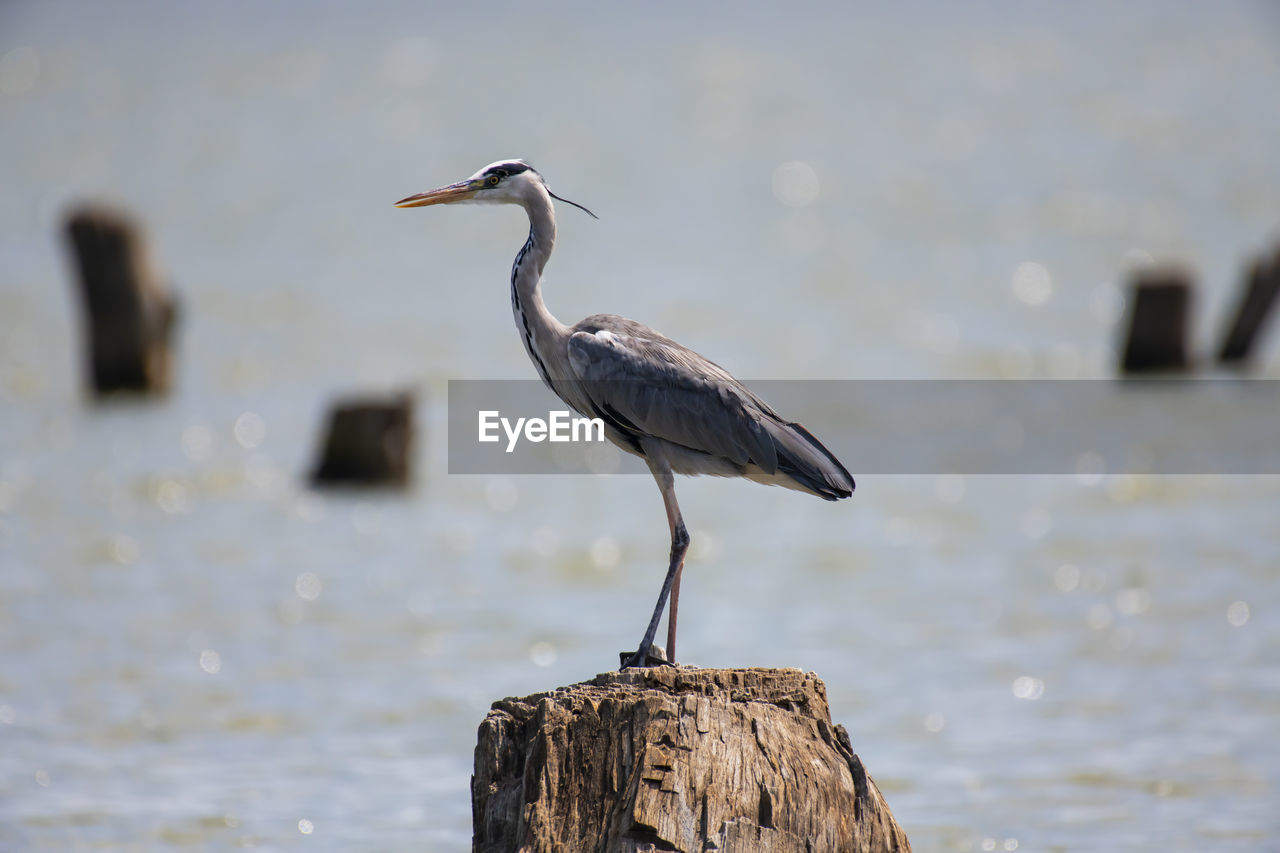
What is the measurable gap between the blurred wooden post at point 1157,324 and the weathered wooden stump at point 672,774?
718 inches

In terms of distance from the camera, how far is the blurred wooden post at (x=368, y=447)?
17.9m

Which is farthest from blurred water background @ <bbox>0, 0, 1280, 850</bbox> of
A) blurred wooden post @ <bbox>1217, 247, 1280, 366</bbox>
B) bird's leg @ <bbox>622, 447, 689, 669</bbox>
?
bird's leg @ <bbox>622, 447, 689, 669</bbox>

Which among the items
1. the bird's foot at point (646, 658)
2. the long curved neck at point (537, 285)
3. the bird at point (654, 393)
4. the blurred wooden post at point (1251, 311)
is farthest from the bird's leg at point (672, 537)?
the blurred wooden post at point (1251, 311)

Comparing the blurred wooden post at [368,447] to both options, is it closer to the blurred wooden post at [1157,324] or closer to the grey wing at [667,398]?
the blurred wooden post at [1157,324]

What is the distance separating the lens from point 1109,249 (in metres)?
35.0

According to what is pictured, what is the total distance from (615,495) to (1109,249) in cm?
1963

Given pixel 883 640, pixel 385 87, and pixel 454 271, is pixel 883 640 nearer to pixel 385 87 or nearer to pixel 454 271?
pixel 454 271

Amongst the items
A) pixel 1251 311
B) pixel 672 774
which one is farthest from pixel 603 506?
pixel 672 774

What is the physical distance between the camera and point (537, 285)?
6734mm

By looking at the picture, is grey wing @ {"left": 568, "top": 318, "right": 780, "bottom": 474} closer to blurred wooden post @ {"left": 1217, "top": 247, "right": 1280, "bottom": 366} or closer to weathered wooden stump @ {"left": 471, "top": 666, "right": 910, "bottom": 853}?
weathered wooden stump @ {"left": 471, "top": 666, "right": 910, "bottom": 853}

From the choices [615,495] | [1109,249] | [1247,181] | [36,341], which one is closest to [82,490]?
[615,495]

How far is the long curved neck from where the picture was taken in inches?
265

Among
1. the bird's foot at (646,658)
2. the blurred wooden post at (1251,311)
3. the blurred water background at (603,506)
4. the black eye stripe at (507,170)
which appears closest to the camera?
the bird's foot at (646,658)

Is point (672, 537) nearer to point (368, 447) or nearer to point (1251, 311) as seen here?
point (368, 447)
